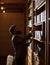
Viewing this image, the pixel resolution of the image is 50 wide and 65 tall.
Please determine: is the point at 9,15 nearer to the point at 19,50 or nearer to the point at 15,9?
the point at 15,9

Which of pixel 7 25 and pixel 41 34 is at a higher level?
pixel 7 25

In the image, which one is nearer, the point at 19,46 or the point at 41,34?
the point at 41,34

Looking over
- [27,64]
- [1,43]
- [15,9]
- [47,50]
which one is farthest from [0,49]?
[47,50]

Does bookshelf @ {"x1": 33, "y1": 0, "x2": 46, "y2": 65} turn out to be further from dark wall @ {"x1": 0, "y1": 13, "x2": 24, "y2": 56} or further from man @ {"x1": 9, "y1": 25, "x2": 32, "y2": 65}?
dark wall @ {"x1": 0, "y1": 13, "x2": 24, "y2": 56}

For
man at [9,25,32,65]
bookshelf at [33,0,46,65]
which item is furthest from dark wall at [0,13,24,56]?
man at [9,25,32,65]

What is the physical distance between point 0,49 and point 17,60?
185 inches

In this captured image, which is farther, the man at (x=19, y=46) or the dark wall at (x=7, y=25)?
the dark wall at (x=7, y=25)

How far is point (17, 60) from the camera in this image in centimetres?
500

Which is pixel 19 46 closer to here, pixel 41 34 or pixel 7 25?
pixel 41 34

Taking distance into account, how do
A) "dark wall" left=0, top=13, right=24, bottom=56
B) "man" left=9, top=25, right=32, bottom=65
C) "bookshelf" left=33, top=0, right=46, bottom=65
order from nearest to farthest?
1. "bookshelf" left=33, top=0, right=46, bottom=65
2. "man" left=9, top=25, right=32, bottom=65
3. "dark wall" left=0, top=13, right=24, bottom=56

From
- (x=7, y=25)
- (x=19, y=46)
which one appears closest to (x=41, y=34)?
(x=19, y=46)

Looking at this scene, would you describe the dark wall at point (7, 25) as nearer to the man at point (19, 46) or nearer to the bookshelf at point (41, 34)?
the bookshelf at point (41, 34)

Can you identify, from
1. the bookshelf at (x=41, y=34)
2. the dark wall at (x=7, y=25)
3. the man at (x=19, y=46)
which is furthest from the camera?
the dark wall at (x=7, y=25)

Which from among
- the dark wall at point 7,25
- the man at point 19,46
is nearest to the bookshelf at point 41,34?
the man at point 19,46
